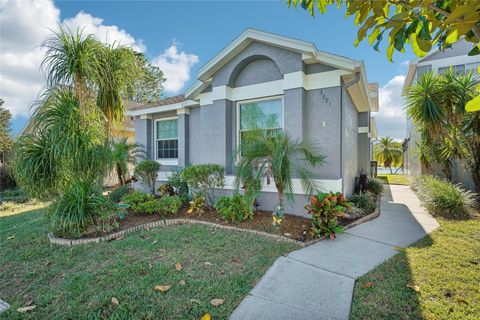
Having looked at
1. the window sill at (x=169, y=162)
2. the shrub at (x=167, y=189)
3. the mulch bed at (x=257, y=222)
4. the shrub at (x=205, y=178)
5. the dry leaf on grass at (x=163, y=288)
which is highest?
the window sill at (x=169, y=162)

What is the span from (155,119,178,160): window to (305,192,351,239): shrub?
7.52 metres

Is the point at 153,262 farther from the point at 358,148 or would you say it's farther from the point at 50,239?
the point at 358,148

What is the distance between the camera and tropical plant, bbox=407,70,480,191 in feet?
28.0

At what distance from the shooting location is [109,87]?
714 centimetres

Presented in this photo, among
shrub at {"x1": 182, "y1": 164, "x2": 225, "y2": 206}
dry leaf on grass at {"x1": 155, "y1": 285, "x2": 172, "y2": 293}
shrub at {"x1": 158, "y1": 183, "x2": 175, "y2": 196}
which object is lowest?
dry leaf on grass at {"x1": 155, "y1": 285, "x2": 172, "y2": 293}

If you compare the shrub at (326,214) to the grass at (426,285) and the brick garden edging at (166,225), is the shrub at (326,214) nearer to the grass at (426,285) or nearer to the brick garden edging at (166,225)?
the brick garden edging at (166,225)

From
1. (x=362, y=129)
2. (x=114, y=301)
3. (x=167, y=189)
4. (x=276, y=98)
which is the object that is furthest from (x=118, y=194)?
(x=362, y=129)

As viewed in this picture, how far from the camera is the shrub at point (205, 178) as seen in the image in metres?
7.51

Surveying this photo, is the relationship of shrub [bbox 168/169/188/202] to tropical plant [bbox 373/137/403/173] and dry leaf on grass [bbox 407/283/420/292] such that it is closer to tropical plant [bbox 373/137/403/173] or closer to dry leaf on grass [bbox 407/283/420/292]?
dry leaf on grass [bbox 407/283/420/292]

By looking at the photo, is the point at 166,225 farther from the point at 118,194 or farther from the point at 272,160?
the point at 118,194

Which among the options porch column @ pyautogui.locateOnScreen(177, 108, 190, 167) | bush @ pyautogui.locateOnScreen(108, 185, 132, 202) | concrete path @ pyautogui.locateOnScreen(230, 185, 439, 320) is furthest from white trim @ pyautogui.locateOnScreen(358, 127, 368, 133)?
bush @ pyautogui.locateOnScreen(108, 185, 132, 202)

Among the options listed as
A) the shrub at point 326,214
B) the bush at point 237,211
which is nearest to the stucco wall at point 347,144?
the shrub at point 326,214

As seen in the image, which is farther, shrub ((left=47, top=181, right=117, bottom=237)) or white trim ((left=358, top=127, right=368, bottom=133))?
white trim ((left=358, top=127, right=368, bottom=133))

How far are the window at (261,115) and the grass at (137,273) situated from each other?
3.58m
